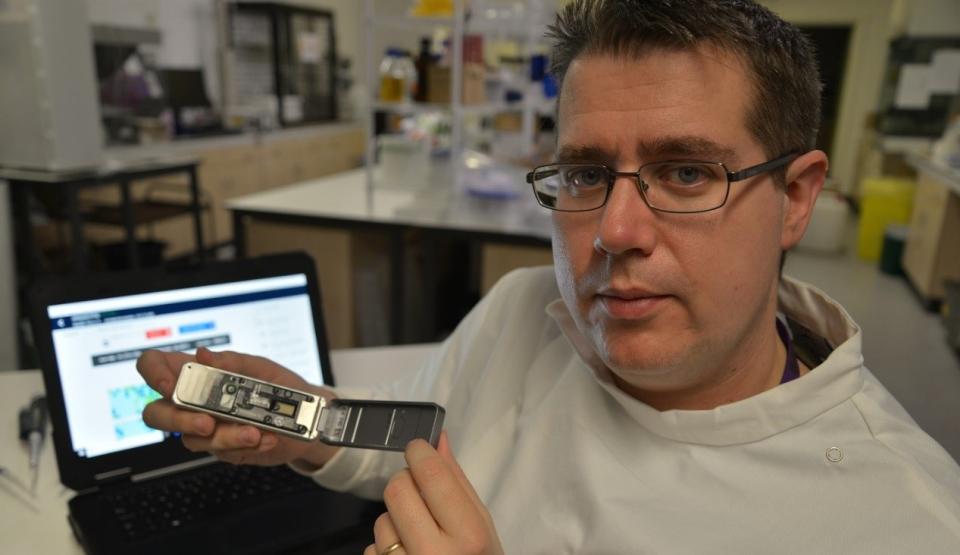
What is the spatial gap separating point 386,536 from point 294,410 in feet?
0.62

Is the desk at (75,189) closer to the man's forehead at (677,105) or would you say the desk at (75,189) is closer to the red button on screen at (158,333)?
the red button on screen at (158,333)

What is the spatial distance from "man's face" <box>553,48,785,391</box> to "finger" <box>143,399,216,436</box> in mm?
429

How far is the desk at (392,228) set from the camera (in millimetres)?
2369

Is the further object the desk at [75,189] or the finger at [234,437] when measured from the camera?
the desk at [75,189]

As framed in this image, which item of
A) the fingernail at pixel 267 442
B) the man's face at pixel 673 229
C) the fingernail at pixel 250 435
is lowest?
the fingernail at pixel 267 442

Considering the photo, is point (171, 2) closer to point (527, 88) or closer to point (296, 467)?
point (527, 88)

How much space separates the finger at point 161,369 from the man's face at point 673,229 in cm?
47

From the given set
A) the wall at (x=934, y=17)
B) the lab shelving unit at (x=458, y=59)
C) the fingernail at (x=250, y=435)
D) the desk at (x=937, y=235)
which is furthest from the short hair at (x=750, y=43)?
the desk at (x=937, y=235)

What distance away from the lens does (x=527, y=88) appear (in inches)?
112

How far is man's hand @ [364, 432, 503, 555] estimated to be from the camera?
0.53 m

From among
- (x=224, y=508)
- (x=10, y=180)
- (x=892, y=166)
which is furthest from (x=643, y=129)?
(x=892, y=166)

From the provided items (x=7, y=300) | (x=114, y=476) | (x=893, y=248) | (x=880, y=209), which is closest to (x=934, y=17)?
(x=893, y=248)

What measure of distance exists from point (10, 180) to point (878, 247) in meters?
4.93

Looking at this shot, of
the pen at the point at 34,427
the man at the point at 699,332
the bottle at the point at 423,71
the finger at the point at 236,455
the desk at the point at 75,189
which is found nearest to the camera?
the man at the point at 699,332
